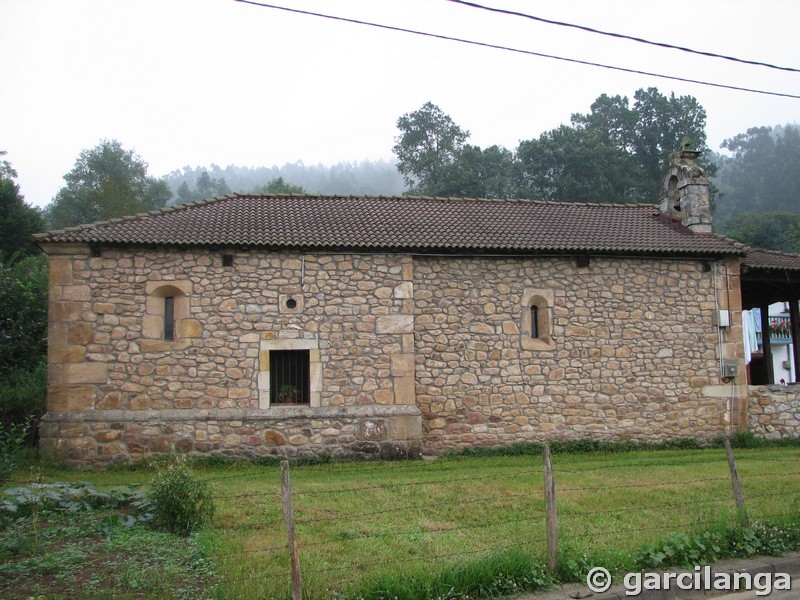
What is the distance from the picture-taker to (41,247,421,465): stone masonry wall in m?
11.7

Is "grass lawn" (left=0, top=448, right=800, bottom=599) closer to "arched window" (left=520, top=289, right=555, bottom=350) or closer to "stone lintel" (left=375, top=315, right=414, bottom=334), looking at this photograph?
"stone lintel" (left=375, top=315, right=414, bottom=334)

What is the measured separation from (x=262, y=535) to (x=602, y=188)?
36381 millimetres

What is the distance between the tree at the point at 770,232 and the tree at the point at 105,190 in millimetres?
37257

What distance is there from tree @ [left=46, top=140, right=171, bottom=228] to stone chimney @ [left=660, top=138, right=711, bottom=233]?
107 feet

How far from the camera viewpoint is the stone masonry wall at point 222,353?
11695mm

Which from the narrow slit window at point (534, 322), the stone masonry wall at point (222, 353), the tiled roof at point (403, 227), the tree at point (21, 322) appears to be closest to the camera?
the stone masonry wall at point (222, 353)

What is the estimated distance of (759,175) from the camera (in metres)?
66.6

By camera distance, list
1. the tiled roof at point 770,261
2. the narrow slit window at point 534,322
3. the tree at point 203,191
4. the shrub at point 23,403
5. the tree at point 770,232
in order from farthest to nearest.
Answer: the tree at point 203,191
the tree at point 770,232
the tiled roof at point 770,261
the narrow slit window at point 534,322
the shrub at point 23,403

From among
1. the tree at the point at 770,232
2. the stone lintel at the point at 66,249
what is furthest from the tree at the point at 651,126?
the stone lintel at the point at 66,249

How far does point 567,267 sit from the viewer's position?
13.8 metres

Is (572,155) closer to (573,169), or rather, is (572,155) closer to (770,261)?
(573,169)

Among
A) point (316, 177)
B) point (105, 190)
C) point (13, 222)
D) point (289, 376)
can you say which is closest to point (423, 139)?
point (105, 190)

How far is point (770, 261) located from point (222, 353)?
39.7 feet

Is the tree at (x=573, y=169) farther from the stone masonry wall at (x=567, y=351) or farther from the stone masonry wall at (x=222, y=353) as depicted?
the stone masonry wall at (x=222, y=353)
